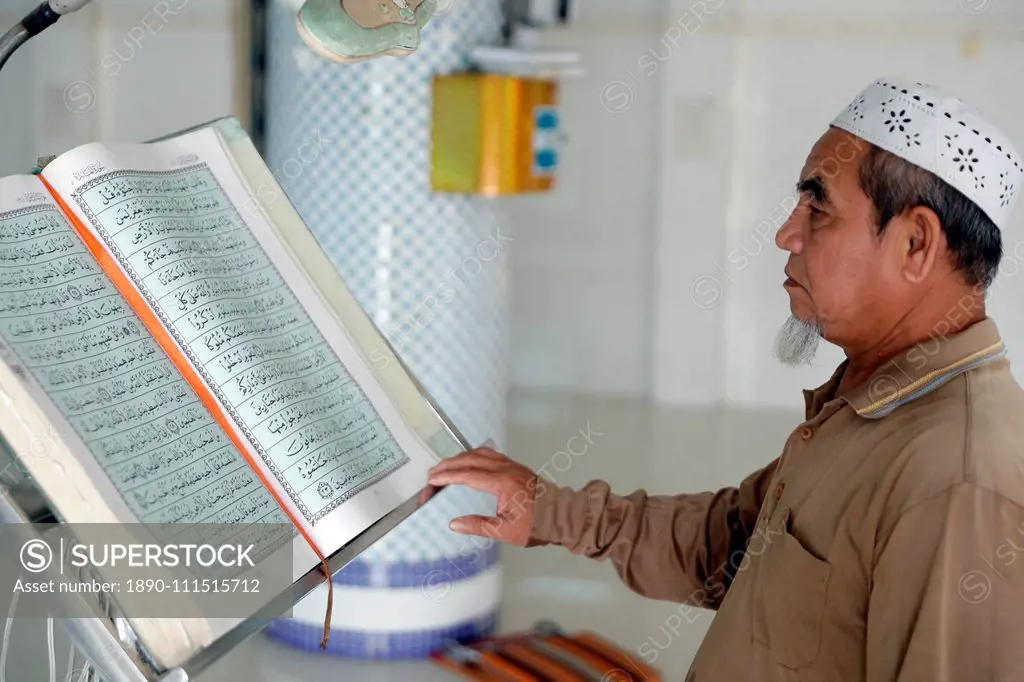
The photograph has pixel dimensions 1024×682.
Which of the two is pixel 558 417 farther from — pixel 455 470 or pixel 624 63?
pixel 455 470

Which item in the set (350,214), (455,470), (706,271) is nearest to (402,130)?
(350,214)

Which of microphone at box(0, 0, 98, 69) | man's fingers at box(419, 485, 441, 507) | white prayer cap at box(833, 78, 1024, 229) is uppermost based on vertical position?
microphone at box(0, 0, 98, 69)

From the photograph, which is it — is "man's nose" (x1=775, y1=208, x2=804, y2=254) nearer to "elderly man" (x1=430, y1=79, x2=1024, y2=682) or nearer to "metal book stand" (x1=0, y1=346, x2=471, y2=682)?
"elderly man" (x1=430, y1=79, x2=1024, y2=682)

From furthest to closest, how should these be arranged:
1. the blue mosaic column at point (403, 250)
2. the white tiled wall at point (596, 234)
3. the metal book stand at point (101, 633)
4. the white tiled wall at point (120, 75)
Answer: the white tiled wall at point (596, 234)
the white tiled wall at point (120, 75)
the blue mosaic column at point (403, 250)
the metal book stand at point (101, 633)

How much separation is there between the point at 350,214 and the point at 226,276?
4.18 feet

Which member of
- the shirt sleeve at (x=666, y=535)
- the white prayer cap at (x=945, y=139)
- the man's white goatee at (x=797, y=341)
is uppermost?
the white prayer cap at (x=945, y=139)

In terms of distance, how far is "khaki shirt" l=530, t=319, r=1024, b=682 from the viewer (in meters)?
1.00

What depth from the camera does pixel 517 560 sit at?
3.27 metres

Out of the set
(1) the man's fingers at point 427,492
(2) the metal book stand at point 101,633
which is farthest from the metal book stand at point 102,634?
(1) the man's fingers at point 427,492


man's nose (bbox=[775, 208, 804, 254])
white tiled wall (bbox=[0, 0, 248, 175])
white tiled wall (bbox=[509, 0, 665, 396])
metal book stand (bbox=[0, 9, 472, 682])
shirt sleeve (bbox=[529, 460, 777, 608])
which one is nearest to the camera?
metal book stand (bbox=[0, 9, 472, 682])

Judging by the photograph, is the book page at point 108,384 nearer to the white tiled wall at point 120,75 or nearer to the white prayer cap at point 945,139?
the white prayer cap at point 945,139

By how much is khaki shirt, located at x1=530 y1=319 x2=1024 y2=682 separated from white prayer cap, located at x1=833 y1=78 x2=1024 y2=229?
16 cm

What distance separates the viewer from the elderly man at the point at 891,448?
3.33ft

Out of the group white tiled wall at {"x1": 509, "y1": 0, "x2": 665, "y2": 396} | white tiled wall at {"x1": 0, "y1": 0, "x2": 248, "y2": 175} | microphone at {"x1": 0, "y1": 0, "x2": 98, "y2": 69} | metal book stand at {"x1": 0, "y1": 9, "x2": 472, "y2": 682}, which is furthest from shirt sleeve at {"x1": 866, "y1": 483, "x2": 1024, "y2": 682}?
white tiled wall at {"x1": 509, "y1": 0, "x2": 665, "y2": 396}
